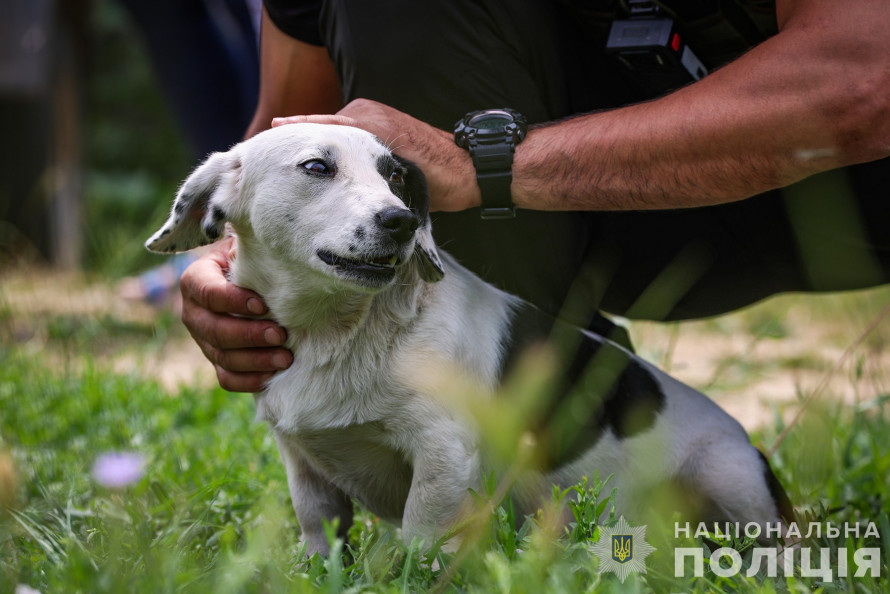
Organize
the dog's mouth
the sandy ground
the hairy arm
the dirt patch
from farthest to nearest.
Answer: the dirt patch, the sandy ground, the dog's mouth, the hairy arm

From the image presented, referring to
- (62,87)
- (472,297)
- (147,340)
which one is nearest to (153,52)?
(147,340)

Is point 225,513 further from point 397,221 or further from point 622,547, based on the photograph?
point 622,547

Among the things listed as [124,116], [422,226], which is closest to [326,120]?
[422,226]

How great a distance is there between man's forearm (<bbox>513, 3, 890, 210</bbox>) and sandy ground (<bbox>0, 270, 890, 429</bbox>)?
1.15m

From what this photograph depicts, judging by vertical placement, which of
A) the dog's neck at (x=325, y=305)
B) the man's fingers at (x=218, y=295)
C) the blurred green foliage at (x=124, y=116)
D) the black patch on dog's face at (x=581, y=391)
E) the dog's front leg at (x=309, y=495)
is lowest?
the blurred green foliage at (x=124, y=116)

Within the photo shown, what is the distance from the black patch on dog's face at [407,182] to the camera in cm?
176

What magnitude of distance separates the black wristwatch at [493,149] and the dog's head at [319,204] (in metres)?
0.12

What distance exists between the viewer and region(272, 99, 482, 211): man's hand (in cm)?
182

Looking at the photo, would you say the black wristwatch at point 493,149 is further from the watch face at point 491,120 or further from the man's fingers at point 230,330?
the man's fingers at point 230,330

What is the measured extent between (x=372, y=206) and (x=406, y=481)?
0.59 meters

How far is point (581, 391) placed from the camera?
1.92 metres

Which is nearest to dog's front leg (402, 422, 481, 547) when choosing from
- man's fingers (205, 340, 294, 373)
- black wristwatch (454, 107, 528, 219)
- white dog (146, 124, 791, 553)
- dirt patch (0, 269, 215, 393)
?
white dog (146, 124, 791, 553)

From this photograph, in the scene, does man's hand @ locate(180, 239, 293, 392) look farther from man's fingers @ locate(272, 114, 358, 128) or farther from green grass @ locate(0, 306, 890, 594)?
man's fingers @ locate(272, 114, 358, 128)

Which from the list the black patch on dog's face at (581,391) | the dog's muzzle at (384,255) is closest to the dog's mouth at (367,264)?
the dog's muzzle at (384,255)
